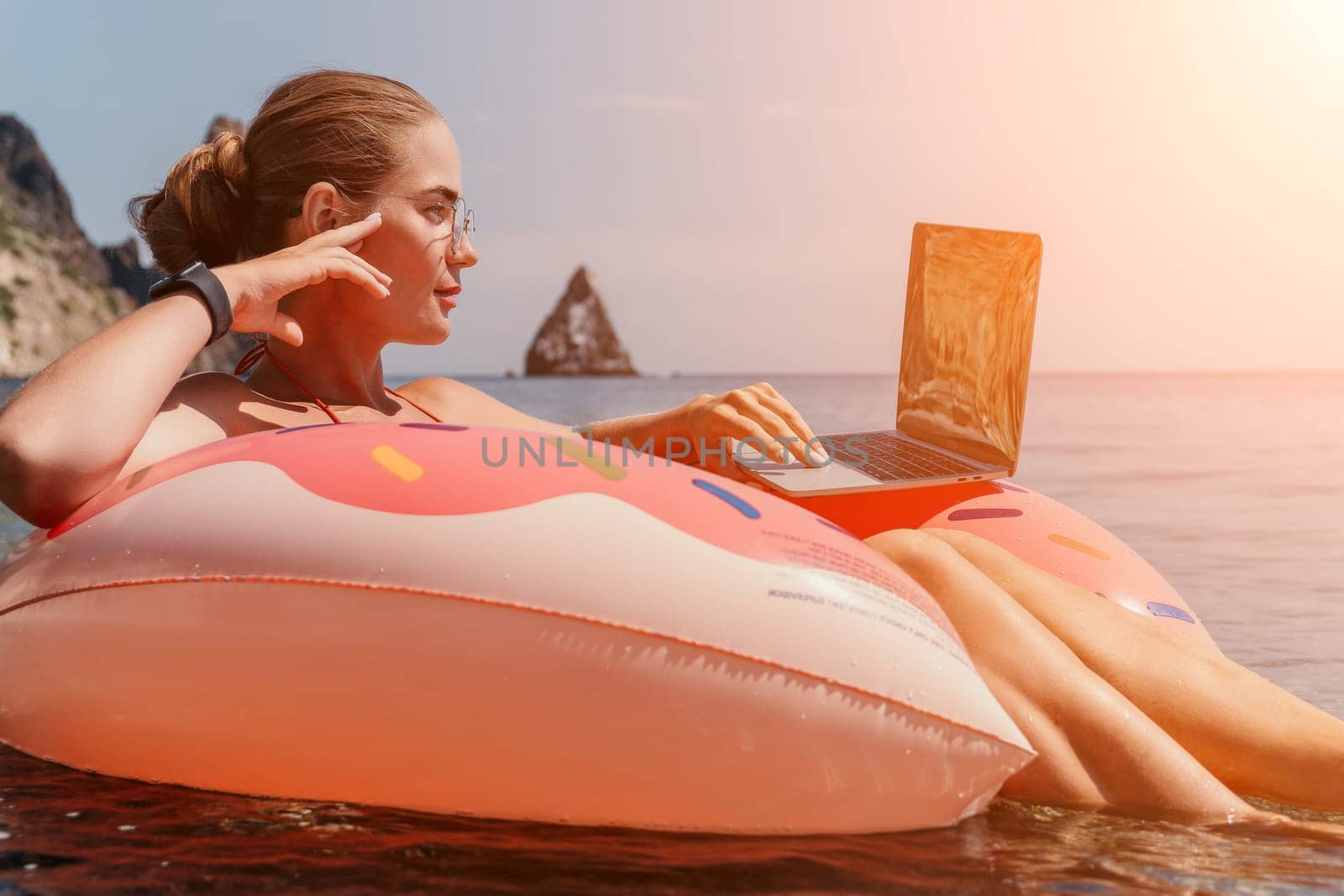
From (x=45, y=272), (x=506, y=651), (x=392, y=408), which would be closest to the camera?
(x=506, y=651)

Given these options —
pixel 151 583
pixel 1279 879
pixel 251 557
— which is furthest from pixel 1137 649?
pixel 151 583

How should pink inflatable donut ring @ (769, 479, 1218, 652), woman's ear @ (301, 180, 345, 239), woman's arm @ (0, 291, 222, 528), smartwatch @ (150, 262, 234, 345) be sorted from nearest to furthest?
woman's arm @ (0, 291, 222, 528) → smartwatch @ (150, 262, 234, 345) → woman's ear @ (301, 180, 345, 239) → pink inflatable donut ring @ (769, 479, 1218, 652)

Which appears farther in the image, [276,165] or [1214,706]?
[276,165]

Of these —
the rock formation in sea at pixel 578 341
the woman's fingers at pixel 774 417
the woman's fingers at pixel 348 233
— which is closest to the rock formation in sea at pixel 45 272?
the rock formation in sea at pixel 578 341

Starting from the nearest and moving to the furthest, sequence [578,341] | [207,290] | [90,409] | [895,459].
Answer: [90,409] < [207,290] < [895,459] < [578,341]

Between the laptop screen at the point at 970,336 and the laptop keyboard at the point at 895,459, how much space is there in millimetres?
62

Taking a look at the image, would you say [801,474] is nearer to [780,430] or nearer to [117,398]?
[780,430]

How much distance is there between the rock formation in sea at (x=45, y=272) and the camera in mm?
65125

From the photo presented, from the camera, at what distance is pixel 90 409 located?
1.73m

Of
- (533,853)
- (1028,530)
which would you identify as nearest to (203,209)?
(533,853)

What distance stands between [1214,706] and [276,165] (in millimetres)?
1935

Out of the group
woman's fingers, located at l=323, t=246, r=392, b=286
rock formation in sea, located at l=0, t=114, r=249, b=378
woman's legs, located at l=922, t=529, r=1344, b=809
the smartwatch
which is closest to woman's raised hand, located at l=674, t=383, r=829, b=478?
woman's legs, located at l=922, t=529, r=1344, b=809

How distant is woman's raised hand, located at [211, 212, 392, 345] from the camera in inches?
78.4

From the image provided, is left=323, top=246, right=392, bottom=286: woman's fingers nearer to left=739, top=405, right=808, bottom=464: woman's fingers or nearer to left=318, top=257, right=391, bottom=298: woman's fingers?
left=318, top=257, right=391, bottom=298: woman's fingers
